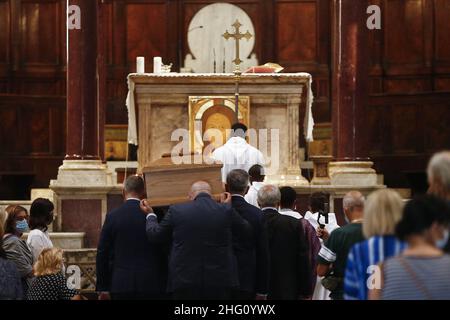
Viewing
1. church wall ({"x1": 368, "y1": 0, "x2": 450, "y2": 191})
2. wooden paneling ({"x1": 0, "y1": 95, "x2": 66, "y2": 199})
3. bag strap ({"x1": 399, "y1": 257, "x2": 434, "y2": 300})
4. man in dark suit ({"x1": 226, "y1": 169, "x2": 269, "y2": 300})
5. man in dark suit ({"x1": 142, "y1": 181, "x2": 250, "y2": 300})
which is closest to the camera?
bag strap ({"x1": 399, "y1": 257, "x2": 434, "y2": 300})

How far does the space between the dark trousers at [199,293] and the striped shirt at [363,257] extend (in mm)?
2320

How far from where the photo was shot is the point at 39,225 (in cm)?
1107

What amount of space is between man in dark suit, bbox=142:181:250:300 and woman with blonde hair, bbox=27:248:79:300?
834 millimetres

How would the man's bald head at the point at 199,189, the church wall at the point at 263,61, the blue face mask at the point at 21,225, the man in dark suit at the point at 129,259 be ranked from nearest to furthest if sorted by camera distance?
the man's bald head at the point at 199,189 < the man in dark suit at the point at 129,259 < the blue face mask at the point at 21,225 < the church wall at the point at 263,61

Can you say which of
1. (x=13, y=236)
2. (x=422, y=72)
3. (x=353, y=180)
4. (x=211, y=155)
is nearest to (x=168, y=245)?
(x=13, y=236)

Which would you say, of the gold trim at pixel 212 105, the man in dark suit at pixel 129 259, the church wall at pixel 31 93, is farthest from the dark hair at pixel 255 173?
the church wall at pixel 31 93

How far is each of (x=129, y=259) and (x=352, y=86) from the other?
747 centimetres

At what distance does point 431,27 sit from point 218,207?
12.0 m

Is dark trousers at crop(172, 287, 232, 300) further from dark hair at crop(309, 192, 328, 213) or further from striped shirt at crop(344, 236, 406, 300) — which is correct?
dark hair at crop(309, 192, 328, 213)

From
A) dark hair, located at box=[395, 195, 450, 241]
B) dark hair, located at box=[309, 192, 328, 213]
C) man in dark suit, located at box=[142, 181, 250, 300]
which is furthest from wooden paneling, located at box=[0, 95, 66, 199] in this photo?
dark hair, located at box=[395, 195, 450, 241]

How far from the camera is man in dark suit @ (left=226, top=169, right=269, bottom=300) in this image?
31.2ft

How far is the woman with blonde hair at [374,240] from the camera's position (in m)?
6.78

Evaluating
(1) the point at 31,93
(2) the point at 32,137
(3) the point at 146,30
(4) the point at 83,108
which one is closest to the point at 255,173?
(4) the point at 83,108

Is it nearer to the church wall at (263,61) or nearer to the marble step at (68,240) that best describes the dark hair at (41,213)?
the marble step at (68,240)
